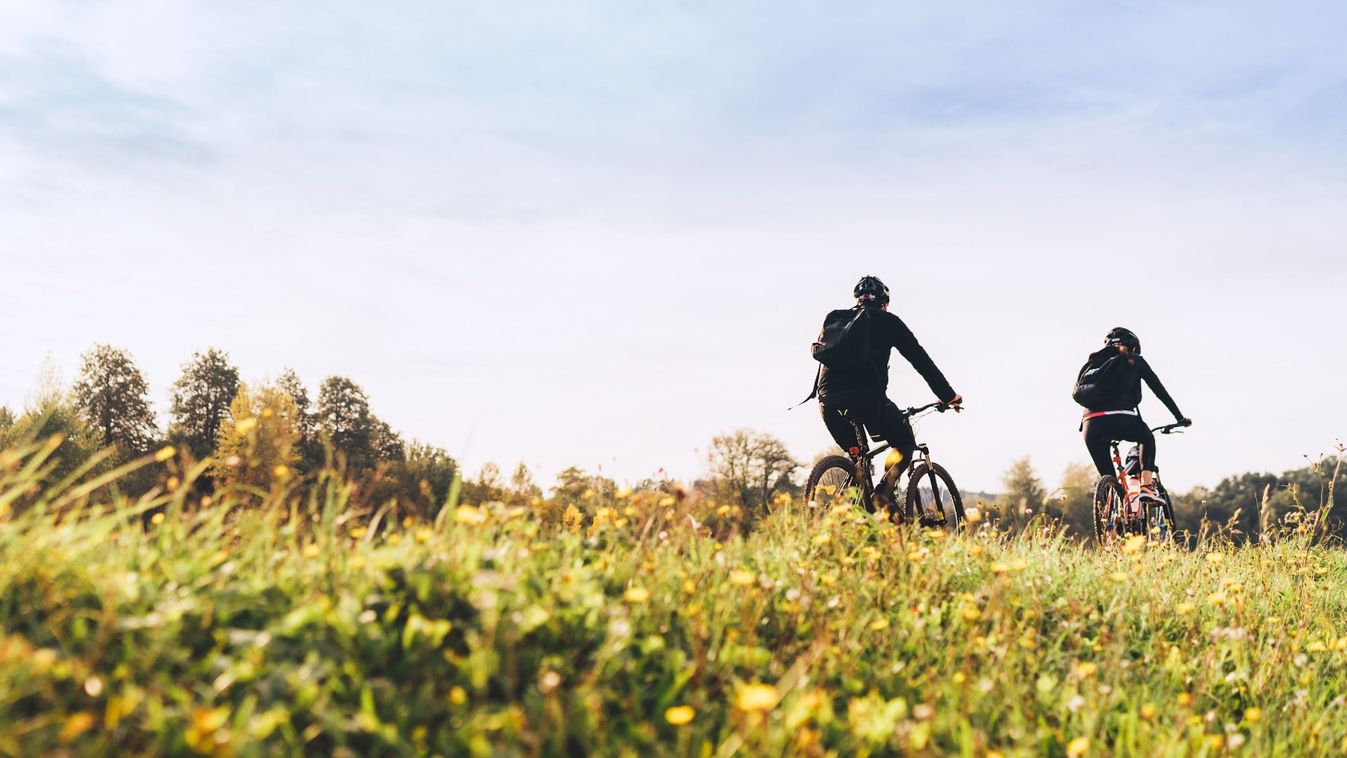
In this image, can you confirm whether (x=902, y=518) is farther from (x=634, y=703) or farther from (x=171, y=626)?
(x=171, y=626)

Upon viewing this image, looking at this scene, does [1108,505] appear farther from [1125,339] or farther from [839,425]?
[839,425]

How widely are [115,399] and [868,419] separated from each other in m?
43.5

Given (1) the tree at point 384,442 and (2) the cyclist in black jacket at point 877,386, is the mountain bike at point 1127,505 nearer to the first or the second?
(2) the cyclist in black jacket at point 877,386

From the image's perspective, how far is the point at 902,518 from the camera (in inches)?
299

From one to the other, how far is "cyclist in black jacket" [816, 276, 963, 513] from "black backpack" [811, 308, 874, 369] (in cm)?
9

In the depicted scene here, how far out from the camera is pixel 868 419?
8289mm

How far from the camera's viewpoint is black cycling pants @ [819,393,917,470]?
8266 mm

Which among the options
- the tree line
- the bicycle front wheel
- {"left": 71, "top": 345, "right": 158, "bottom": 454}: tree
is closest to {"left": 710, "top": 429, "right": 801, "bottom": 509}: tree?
the tree line

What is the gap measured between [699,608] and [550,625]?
782mm

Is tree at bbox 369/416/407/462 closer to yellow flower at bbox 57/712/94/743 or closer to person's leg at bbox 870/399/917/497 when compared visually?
person's leg at bbox 870/399/917/497

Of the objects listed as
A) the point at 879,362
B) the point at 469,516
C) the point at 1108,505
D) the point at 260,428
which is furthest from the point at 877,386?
the point at 260,428

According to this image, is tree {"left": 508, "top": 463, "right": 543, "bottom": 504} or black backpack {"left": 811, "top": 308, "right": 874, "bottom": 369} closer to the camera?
tree {"left": 508, "top": 463, "right": 543, "bottom": 504}

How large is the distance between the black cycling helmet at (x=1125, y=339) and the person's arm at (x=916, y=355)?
3269 millimetres

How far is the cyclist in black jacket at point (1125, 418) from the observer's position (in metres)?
10.5
